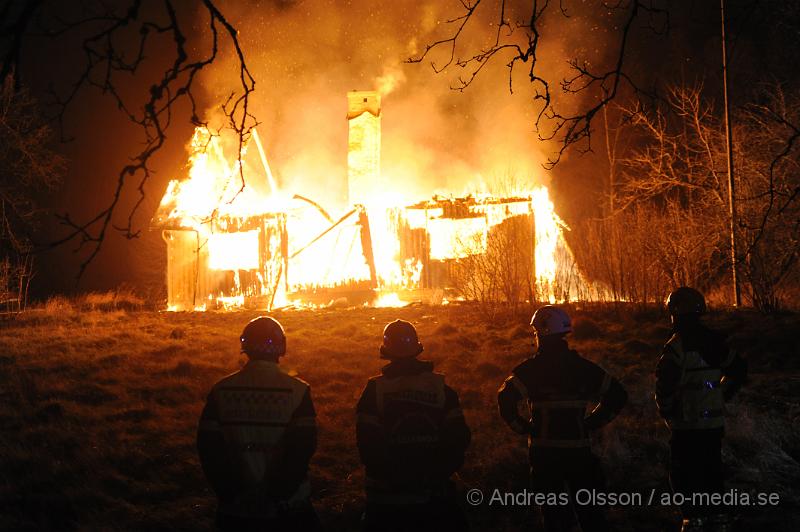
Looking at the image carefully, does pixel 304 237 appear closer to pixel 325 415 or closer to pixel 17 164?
pixel 17 164

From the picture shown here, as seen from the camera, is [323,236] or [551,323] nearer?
[551,323]

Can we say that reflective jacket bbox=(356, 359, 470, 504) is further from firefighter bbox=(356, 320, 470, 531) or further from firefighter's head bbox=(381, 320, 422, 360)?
firefighter's head bbox=(381, 320, 422, 360)

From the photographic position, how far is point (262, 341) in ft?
13.1

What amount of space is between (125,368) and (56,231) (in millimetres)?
34442

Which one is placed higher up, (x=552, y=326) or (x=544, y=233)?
(x=544, y=233)

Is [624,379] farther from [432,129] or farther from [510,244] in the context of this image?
[432,129]

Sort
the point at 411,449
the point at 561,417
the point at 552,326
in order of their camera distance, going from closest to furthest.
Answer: the point at 411,449
the point at 561,417
the point at 552,326

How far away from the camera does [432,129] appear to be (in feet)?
98.3

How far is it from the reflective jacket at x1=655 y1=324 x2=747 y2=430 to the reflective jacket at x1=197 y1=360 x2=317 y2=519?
3.08 meters

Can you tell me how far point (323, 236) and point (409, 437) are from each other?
56.3 feet

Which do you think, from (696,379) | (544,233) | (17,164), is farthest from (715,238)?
(17,164)

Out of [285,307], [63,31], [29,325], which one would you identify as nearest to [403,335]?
[63,31]

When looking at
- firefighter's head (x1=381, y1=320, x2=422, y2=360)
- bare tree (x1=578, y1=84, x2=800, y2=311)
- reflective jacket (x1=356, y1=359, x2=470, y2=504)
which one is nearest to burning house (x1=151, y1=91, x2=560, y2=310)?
bare tree (x1=578, y1=84, x2=800, y2=311)

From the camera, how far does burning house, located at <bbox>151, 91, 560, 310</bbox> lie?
19.0m
